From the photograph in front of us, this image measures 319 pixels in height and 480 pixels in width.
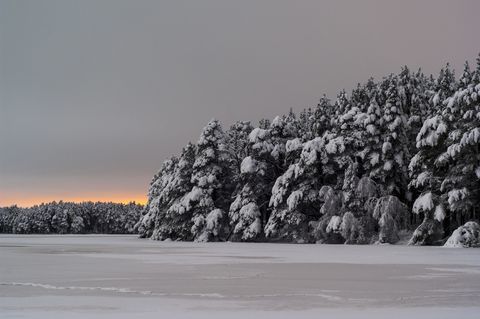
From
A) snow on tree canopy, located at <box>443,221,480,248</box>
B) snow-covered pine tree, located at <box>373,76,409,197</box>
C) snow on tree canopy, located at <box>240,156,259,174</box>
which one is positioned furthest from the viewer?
snow on tree canopy, located at <box>240,156,259,174</box>

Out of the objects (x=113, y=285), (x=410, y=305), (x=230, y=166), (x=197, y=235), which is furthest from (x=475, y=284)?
(x=230, y=166)

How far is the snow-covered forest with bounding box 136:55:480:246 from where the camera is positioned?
3712cm

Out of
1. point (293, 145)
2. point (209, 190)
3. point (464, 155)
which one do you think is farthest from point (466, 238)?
point (209, 190)

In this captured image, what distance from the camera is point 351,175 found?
1772 inches

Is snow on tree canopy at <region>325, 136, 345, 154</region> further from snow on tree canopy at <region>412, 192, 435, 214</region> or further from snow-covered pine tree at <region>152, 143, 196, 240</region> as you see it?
snow-covered pine tree at <region>152, 143, 196, 240</region>

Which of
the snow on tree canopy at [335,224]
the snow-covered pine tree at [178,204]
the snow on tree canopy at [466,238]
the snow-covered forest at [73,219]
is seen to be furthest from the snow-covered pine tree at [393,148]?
the snow-covered forest at [73,219]

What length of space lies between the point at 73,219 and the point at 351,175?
478 feet

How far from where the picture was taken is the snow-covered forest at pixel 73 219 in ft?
570

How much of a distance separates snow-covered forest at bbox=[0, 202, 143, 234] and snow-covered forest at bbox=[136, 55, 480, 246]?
11349cm

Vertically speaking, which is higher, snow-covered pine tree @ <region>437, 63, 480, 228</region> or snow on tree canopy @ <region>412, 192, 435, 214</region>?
snow-covered pine tree @ <region>437, 63, 480, 228</region>

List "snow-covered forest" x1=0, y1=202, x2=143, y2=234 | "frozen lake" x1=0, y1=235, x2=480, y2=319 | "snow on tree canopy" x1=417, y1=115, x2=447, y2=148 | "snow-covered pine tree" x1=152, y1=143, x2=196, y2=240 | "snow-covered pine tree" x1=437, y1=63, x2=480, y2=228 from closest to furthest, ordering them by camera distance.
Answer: "frozen lake" x1=0, y1=235, x2=480, y2=319 < "snow-covered pine tree" x1=437, y1=63, x2=480, y2=228 < "snow on tree canopy" x1=417, y1=115, x2=447, y2=148 < "snow-covered pine tree" x1=152, y1=143, x2=196, y2=240 < "snow-covered forest" x1=0, y1=202, x2=143, y2=234

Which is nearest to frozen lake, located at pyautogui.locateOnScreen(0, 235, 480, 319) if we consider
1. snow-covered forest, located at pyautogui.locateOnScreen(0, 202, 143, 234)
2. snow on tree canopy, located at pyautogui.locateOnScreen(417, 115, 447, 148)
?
snow on tree canopy, located at pyautogui.locateOnScreen(417, 115, 447, 148)

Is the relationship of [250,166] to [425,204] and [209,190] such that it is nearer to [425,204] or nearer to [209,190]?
[209,190]

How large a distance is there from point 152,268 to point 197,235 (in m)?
36.3
